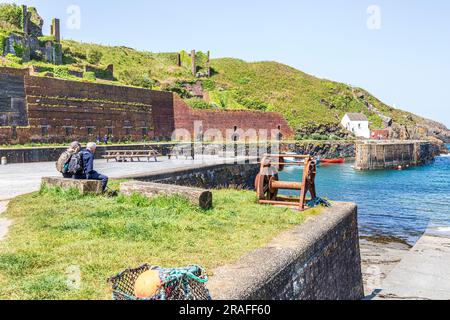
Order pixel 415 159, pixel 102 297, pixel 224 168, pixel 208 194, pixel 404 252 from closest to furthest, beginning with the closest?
pixel 102 297
pixel 208 194
pixel 404 252
pixel 224 168
pixel 415 159

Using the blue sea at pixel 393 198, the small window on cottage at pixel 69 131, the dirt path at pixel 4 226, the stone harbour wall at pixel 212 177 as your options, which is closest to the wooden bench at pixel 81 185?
the dirt path at pixel 4 226

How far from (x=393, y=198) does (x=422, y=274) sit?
16657mm

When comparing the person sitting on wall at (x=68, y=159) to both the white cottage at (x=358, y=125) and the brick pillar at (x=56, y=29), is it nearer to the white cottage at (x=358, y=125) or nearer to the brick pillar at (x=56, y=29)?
the brick pillar at (x=56, y=29)

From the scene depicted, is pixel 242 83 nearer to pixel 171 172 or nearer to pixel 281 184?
pixel 171 172

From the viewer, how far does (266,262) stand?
5.50 m

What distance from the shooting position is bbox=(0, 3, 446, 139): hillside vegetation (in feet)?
149

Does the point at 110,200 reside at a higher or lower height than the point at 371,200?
higher

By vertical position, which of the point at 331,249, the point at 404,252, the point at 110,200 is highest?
the point at 110,200

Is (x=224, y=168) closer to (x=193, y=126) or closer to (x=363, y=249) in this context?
(x=363, y=249)

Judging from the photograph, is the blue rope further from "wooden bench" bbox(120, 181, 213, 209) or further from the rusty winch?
"wooden bench" bbox(120, 181, 213, 209)

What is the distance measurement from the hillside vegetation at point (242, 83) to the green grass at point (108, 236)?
24.6 m

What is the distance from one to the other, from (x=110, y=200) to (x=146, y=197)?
771 millimetres

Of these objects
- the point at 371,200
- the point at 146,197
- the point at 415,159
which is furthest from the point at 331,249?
the point at 415,159
